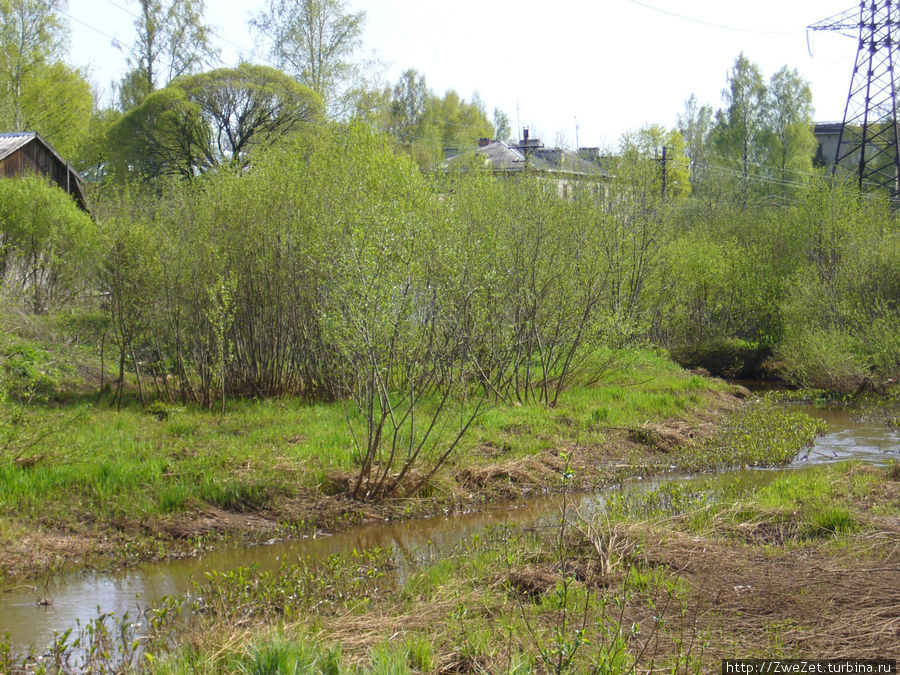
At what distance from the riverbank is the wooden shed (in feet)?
39.5

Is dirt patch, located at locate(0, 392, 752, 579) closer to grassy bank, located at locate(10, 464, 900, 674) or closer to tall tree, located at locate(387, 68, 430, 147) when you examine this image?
grassy bank, located at locate(10, 464, 900, 674)

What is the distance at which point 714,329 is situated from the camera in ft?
84.2

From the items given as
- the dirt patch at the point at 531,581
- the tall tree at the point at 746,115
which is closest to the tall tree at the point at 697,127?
the tall tree at the point at 746,115

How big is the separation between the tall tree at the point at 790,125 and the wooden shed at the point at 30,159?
36.2 meters

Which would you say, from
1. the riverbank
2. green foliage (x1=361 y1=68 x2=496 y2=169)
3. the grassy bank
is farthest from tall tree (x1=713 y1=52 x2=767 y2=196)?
the grassy bank

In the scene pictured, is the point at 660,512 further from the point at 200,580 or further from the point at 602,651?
the point at 200,580

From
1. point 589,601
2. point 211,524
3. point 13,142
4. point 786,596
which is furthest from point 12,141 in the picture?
point 786,596

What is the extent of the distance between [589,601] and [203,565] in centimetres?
415

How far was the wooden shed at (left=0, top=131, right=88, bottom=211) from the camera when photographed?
21625 mm

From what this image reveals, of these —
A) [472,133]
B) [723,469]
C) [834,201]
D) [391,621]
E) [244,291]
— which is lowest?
[723,469]

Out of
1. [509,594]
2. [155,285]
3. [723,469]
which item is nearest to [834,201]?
[723,469]

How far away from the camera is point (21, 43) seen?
30391mm

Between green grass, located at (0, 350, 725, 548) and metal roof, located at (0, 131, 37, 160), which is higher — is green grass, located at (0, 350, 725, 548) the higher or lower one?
the lower one

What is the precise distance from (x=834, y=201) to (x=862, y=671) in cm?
2141
